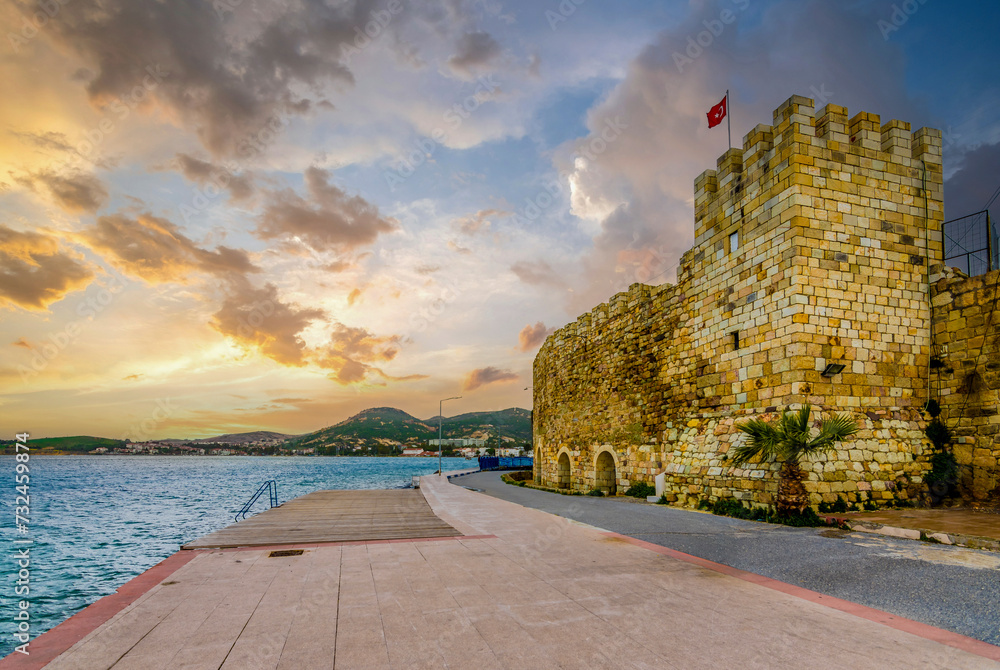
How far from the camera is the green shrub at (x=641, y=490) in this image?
1716 cm

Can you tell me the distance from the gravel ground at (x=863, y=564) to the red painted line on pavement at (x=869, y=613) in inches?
6.1

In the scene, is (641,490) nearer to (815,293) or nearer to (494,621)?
(815,293)

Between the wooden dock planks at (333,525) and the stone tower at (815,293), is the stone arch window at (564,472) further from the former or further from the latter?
the wooden dock planks at (333,525)

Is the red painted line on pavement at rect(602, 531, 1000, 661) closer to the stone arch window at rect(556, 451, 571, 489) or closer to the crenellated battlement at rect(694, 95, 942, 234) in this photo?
the crenellated battlement at rect(694, 95, 942, 234)

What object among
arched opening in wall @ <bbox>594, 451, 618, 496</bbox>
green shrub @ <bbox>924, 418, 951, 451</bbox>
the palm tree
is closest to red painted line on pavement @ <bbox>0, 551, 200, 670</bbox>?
the palm tree

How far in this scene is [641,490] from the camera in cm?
1753

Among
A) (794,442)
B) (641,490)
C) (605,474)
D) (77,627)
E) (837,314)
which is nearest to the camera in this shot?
(77,627)

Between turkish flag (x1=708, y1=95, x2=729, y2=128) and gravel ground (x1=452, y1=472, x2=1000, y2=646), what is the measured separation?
10581mm

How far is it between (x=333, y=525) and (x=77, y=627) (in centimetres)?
703

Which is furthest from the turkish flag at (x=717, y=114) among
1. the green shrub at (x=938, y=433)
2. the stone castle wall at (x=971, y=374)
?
the green shrub at (x=938, y=433)

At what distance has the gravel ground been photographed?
16.6ft

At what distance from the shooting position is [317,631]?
425cm

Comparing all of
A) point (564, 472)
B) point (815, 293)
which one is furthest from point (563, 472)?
point (815, 293)

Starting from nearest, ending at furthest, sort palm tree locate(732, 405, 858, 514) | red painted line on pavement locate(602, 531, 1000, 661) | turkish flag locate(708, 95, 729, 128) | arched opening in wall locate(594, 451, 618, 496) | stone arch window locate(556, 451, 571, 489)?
red painted line on pavement locate(602, 531, 1000, 661) → palm tree locate(732, 405, 858, 514) → turkish flag locate(708, 95, 729, 128) → arched opening in wall locate(594, 451, 618, 496) → stone arch window locate(556, 451, 571, 489)
